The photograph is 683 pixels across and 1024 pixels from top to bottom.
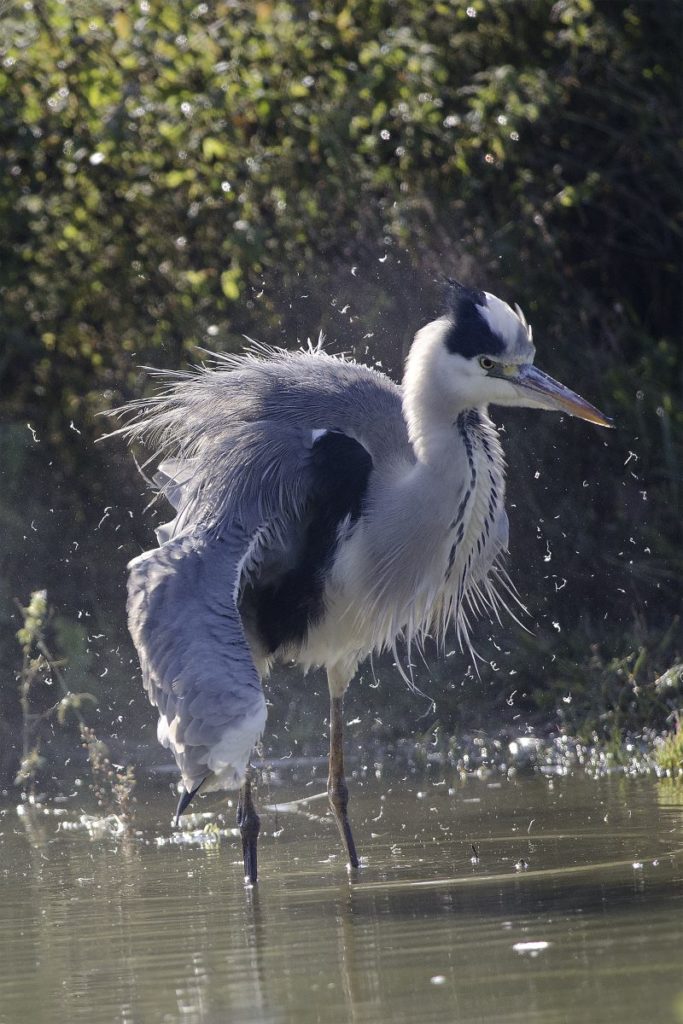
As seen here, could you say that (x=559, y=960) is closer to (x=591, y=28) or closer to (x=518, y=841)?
(x=518, y=841)

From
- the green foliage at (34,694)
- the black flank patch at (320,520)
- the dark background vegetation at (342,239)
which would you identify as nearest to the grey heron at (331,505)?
the black flank patch at (320,520)

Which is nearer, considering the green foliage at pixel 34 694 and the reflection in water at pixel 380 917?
the reflection in water at pixel 380 917

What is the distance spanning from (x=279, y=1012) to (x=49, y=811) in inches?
144

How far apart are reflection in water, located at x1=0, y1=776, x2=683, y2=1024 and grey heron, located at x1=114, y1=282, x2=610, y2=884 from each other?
1.14 ft

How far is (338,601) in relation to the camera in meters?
6.16

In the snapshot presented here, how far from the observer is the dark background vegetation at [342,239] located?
Result: 849 cm

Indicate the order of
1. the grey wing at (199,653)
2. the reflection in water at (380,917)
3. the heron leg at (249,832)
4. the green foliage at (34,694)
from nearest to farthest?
1. the reflection in water at (380,917)
2. the grey wing at (199,653)
3. the heron leg at (249,832)
4. the green foliage at (34,694)

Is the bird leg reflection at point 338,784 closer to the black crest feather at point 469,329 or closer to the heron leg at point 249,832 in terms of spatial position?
the heron leg at point 249,832

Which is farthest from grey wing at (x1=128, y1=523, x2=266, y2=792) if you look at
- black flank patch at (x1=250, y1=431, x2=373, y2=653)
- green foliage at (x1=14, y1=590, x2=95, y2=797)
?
green foliage at (x1=14, y1=590, x2=95, y2=797)

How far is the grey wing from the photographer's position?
4.95 meters

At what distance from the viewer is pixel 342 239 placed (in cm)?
948

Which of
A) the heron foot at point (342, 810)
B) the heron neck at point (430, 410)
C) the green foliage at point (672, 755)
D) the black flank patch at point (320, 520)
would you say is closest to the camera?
the heron foot at point (342, 810)

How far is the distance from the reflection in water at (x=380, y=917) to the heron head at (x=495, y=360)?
1388mm

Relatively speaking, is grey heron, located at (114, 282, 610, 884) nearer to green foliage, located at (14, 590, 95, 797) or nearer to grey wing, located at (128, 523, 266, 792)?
grey wing, located at (128, 523, 266, 792)
